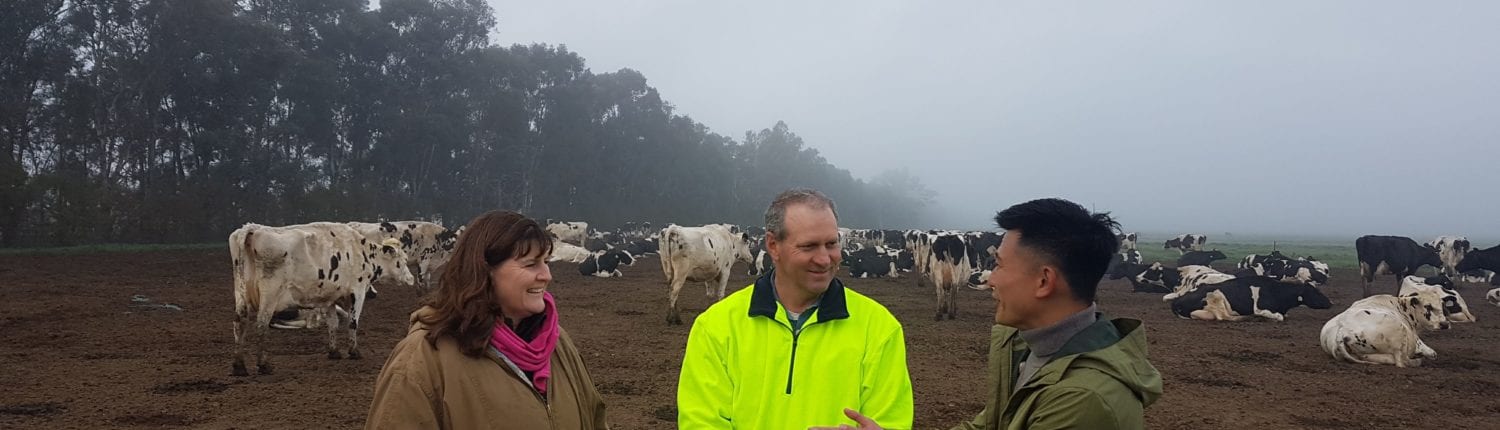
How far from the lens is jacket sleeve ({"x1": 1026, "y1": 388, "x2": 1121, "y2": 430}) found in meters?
1.81

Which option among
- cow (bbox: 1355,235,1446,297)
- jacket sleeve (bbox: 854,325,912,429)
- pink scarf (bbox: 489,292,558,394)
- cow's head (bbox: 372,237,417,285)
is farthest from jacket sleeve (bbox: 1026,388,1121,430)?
cow (bbox: 1355,235,1446,297)

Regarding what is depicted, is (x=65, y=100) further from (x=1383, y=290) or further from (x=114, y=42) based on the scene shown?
(x=1383, y=290)

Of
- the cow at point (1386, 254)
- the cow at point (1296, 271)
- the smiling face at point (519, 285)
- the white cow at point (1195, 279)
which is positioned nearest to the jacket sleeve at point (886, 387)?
the smiling face at point (519, 285)

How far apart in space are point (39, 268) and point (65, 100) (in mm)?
9798

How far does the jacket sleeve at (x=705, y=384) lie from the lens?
2494 millimetres

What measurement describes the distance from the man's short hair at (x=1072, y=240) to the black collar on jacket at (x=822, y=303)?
61 centimetres

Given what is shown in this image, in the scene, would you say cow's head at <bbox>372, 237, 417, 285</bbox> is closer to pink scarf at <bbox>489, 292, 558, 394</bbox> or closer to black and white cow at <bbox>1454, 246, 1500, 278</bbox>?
pink scarf at <bbox>489, 292, 558, 394</bbox>

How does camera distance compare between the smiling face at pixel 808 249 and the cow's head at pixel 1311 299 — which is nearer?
the smiling face at pixel 808 249

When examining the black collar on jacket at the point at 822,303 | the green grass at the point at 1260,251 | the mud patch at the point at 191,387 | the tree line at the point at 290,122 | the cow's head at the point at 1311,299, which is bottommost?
the green grass at the point at 1260,251

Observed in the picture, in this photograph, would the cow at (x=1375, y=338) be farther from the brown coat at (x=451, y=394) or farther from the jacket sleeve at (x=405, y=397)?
the jacket sleeve at (x=405, y=397)

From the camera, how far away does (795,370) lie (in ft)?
8.27

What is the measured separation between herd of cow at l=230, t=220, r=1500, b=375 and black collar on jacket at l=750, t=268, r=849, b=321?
2.39 feet

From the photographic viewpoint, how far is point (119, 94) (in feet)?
74.1

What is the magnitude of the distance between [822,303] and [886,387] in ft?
1.14
